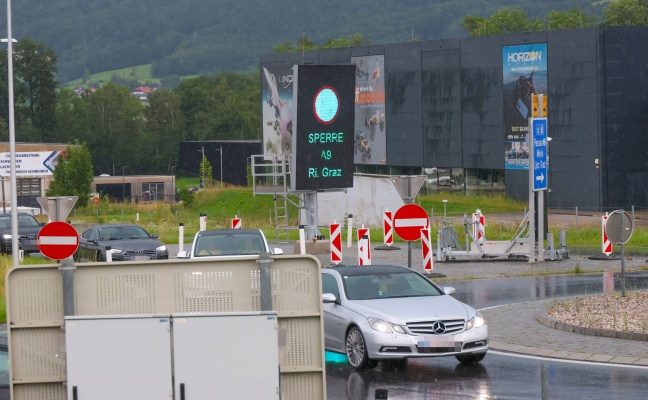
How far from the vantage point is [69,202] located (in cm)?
2353

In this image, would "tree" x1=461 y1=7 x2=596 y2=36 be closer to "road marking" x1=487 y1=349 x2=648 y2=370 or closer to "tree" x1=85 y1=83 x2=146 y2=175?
"tree" x1=85 y1=83 x2=146 y2=175

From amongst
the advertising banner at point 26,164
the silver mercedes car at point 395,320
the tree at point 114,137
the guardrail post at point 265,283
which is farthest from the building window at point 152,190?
the guardrail post at point 265,283

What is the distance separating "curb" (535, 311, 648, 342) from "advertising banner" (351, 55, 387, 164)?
57.2m

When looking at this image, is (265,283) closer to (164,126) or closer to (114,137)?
(114,137)

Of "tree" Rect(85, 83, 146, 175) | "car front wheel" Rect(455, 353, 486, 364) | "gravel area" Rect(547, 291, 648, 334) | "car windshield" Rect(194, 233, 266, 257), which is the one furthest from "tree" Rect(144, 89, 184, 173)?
"car front wheel" Rect(455, 353, 486, 364)

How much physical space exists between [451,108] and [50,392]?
64.2 metres

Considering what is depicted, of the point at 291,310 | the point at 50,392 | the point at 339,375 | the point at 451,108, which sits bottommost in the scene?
the point at 339,375

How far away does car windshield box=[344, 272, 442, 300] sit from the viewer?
16594 millimetres

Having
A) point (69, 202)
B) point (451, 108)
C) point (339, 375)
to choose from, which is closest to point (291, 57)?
point (451, 108)

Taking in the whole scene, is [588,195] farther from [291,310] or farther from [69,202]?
[291,310]

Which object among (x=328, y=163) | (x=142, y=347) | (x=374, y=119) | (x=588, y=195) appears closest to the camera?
(x=142, y=347)

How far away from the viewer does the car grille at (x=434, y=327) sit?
602 inches

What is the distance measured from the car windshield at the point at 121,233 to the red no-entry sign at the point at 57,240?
42.7ft

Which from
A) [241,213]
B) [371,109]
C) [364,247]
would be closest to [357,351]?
[364,247]
